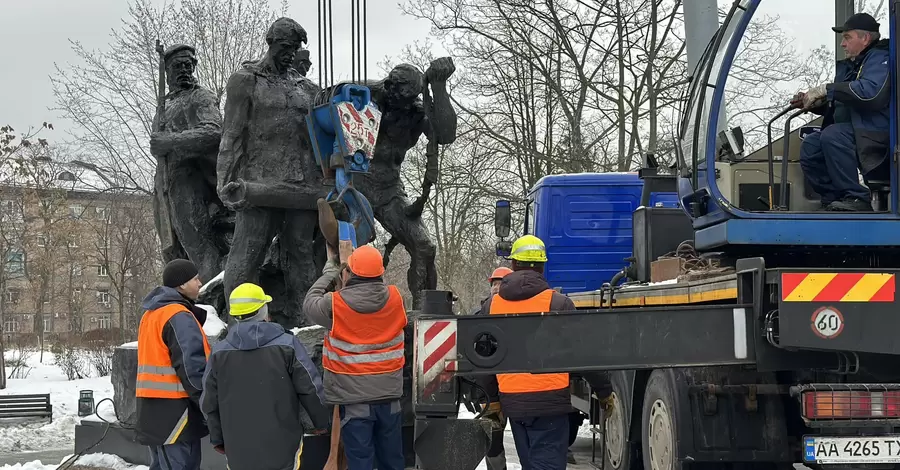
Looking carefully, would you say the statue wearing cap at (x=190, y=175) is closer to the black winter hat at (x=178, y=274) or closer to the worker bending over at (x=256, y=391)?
the black winter hat at (x=178, y=274)

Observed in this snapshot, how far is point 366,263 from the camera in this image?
6305 mm

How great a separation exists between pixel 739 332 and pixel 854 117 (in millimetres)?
1448

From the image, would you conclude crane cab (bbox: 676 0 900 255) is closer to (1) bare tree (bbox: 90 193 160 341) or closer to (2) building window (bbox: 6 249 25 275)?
(2) building window (bbox: 6 249 25 275)

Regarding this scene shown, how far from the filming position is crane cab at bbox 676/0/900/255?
5.42 meters

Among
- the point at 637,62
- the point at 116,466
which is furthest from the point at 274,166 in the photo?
the point at 637,62

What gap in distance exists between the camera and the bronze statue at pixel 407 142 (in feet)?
31.0

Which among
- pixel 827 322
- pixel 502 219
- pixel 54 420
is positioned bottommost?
pixel 54 420

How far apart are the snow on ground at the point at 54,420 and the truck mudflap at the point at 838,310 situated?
23.5 ft

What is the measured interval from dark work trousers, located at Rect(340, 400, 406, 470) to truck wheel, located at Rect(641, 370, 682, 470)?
Answer: 1622mm

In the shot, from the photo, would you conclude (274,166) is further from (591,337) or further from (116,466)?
(591,337)

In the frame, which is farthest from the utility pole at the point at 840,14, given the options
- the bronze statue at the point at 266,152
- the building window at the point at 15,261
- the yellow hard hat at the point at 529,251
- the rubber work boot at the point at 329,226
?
the building window at the point at 15,261

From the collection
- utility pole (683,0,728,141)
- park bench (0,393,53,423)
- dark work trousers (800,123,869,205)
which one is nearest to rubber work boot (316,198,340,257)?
utility pole (683,0,728,141)

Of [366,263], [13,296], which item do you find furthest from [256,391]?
[13,296]

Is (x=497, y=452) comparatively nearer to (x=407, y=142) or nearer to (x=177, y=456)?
(x=177, y=456)
